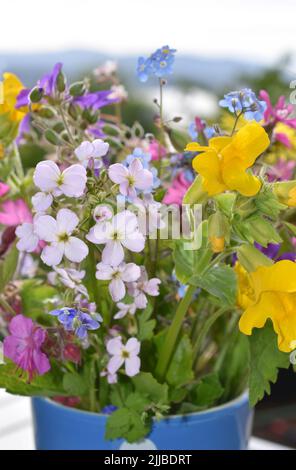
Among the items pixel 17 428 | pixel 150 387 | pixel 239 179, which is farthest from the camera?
pixel 17 428

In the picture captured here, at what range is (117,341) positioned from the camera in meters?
0.41

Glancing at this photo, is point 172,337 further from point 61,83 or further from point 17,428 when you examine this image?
point 17,428

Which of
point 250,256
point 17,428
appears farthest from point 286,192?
point 17,428

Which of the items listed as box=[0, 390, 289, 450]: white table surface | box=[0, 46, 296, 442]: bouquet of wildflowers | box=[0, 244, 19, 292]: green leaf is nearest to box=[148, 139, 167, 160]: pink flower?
box=[0, 46, 296, 442]: bouquet of wildflowers

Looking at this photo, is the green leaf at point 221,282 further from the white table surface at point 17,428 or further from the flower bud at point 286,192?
the white table surface at point 17,428

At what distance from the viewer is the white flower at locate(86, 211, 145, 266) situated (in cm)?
33

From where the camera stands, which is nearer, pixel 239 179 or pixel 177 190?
pixel 239 179

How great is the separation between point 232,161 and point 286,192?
1.6 inches

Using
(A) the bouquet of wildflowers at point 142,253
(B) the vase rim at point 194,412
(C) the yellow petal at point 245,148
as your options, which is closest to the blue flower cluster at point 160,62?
(A) the bouquet of wildflowers at point 142,253

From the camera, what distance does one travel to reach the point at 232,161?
0.33 m

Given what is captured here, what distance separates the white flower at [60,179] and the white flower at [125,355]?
0.11m

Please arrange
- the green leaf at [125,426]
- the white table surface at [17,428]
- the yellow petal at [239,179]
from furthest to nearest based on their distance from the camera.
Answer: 1. the white table surface at [17,428]
2. the green leaf at [125,426]
3. the yellow petal at [239,179]

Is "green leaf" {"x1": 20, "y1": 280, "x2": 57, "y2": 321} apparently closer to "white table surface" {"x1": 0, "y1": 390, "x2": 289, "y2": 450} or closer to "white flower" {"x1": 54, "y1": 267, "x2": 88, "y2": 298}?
"white flower" {"x1": 54, "y1": 267, "x2": 88, "y2": 298}

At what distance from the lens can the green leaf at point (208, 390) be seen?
45 cm
